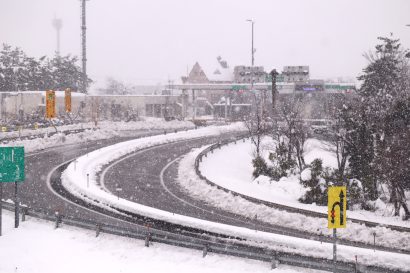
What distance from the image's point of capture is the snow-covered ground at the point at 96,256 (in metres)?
19.2

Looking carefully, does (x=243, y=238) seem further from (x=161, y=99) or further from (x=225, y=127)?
(x=161, y=99)

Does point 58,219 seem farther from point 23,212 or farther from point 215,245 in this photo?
point 215,245

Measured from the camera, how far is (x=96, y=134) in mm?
61719

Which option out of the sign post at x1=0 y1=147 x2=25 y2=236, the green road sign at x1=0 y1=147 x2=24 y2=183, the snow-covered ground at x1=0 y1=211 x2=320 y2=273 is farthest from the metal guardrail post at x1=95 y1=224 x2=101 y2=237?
the green road sign at x1=0 y1=147 x2=24 y2=183

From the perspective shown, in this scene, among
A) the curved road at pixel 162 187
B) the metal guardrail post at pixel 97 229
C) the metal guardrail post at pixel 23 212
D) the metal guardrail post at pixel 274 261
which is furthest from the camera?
the metal guardrail post at pixel 23 212

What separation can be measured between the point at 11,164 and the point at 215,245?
37.3 ft

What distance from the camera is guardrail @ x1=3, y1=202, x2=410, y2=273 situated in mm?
17203

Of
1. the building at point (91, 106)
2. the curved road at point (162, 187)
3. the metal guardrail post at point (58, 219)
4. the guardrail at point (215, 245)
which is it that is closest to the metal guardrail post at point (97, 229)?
the guardrail at point (215, 245)

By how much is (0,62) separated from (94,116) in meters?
39.0

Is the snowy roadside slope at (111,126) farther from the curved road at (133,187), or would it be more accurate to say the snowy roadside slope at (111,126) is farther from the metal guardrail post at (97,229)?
the metal guardrail post at (97,229)

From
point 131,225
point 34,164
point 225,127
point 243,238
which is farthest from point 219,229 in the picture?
point 225,127

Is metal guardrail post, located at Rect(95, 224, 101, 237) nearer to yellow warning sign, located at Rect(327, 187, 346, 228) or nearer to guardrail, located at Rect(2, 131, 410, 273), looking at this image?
guardrail, located at Rect(2, 131, 410, 273)

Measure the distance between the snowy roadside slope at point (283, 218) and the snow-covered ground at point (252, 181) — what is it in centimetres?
205

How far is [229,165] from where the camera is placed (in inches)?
1836
